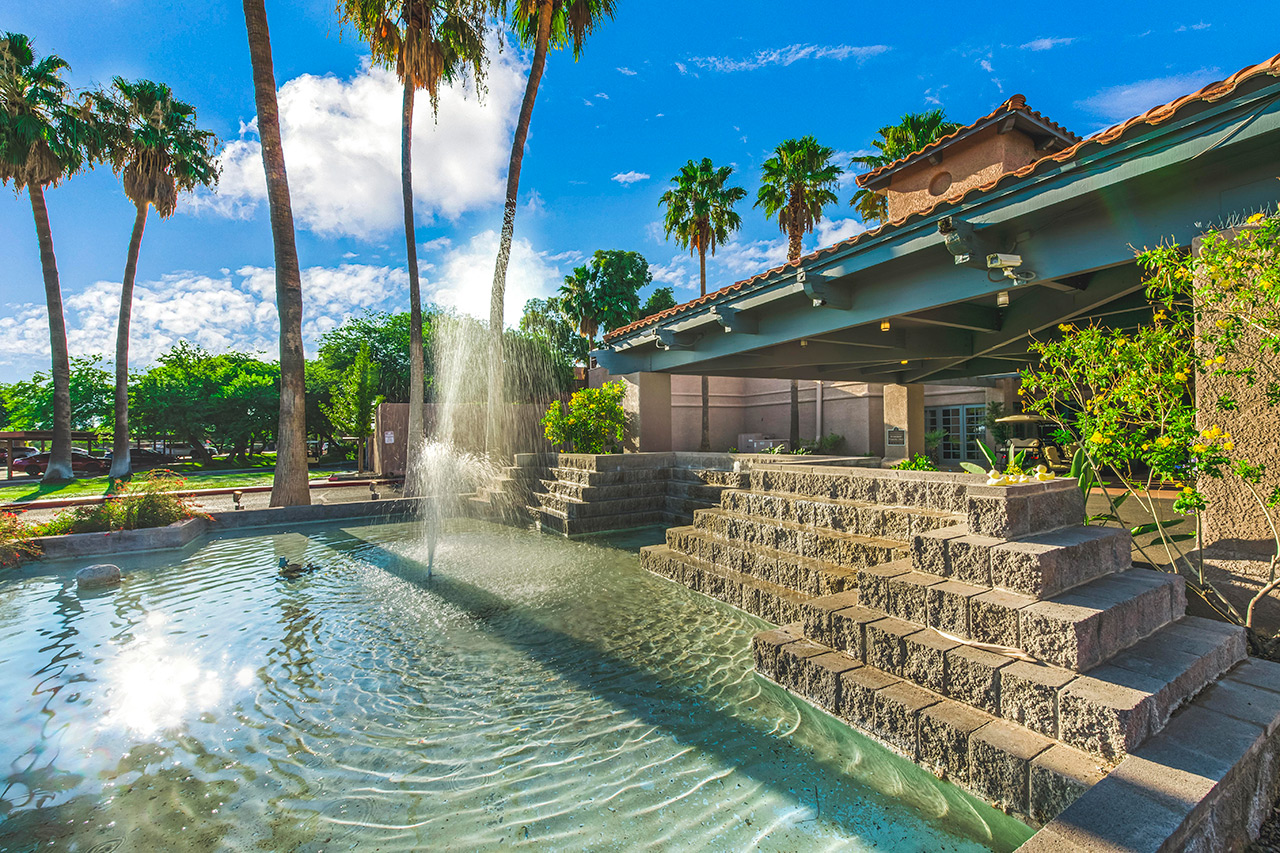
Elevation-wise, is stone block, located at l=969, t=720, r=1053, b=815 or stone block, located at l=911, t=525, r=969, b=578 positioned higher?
stone block, located at l=911, t=525, r=969, b=578

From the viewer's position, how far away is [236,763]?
9.11 ft

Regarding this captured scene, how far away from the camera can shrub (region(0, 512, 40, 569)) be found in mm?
6984

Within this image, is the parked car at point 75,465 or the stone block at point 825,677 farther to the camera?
the parked car at point 75,465

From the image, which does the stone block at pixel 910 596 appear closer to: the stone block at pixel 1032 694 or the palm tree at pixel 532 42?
the stone block at pixel 1032 694

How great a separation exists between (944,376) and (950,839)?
11.8m

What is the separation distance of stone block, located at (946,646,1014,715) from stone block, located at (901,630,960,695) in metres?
0.03

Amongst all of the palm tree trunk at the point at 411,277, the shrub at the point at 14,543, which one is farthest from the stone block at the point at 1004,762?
the palm tree trunk at the point at 411,277

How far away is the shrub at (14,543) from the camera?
6.98 m

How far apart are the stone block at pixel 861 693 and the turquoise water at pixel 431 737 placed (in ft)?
0.29

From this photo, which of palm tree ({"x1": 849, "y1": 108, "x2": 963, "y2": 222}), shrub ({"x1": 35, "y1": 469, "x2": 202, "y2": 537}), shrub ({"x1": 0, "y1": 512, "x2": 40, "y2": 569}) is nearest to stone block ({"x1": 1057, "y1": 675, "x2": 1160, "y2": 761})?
shrub ({"x1": 0, "y1": 512, "x2": 40, "y2": 569})

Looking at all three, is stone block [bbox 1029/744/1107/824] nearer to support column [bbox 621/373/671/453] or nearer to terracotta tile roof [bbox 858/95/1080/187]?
support column [bbox 621/373/671/453]

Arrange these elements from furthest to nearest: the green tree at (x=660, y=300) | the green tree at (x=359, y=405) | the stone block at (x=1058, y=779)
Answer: the green tree at (x=660, y=300), the green tree at (x=359, y=405), the stone block at (x=1058, y=779)

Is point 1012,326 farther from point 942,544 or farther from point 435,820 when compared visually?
point 435,820

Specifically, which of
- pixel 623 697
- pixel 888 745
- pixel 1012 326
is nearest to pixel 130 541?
pixel 623 697
